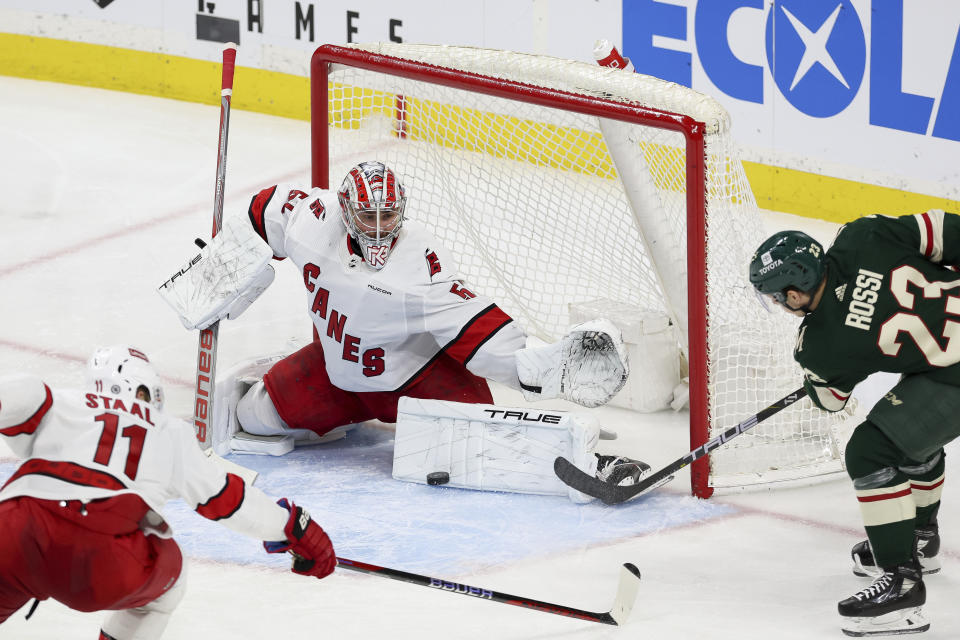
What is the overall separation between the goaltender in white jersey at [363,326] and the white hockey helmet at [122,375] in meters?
1.34

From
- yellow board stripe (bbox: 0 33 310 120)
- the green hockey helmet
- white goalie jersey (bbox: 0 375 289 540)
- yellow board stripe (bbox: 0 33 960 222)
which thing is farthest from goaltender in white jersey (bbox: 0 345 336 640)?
yellow board stripe (bbox: 0 33 310 120)

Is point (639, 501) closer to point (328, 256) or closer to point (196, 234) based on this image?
point (328, 256)

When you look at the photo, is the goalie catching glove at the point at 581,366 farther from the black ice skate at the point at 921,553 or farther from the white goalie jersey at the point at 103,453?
the white goalie jersey at the point at 103,453

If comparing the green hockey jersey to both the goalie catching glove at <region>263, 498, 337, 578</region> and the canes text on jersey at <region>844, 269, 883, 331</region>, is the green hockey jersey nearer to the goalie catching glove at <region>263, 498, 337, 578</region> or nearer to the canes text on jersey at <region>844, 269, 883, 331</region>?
the canes text on jersey at <region>844, 269, 883, 331</region>

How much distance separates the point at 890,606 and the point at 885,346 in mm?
601

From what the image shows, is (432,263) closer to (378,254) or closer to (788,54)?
(378,254)

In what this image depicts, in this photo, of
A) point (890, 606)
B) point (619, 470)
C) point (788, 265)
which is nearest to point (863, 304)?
point (788, 265)

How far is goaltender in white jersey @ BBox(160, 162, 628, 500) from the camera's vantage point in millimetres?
4242

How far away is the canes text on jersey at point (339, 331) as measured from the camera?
14.6 ft

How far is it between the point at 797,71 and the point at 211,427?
9.52 feet

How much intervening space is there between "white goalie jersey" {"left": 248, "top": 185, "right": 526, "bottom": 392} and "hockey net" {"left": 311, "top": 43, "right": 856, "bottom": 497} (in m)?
0.54

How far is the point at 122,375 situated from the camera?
2910 millimetres

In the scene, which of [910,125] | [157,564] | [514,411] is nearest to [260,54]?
[910,125]

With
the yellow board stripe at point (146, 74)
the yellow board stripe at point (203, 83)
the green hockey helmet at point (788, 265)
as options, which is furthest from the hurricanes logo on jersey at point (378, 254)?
the yellow board stripe at point (146, 74)
